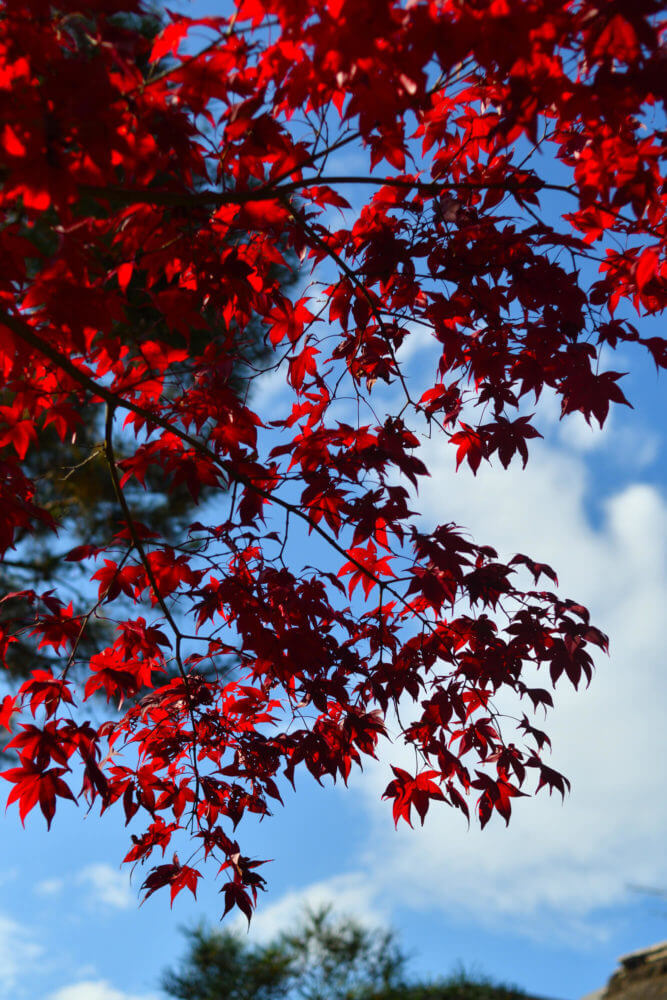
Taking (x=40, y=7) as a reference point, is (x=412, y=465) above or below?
Answer: below

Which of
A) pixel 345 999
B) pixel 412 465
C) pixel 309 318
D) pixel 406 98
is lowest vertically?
pixel 345 999

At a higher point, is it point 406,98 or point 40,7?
point 40,7

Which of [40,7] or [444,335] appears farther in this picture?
[444,335]

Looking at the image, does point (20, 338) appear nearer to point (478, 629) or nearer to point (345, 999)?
point (478, 629)

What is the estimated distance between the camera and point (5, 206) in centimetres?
191

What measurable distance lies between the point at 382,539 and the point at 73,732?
1.07 metres

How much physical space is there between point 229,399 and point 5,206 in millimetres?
809

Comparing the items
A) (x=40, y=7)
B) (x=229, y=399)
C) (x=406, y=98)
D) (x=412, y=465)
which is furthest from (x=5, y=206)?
(x=412, y=465)

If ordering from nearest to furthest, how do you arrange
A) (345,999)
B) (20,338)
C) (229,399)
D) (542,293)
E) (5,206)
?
(5,206) < (20,338) < (542,293) < (229,399) < (345,999)

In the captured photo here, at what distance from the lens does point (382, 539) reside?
257cm

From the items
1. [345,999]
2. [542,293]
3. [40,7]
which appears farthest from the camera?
[345,999]

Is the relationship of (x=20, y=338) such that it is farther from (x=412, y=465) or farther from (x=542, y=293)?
(x=542, y=293)

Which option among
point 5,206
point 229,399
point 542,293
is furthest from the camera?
point 229,399

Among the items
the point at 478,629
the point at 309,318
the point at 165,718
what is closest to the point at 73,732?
the point at 165,718
